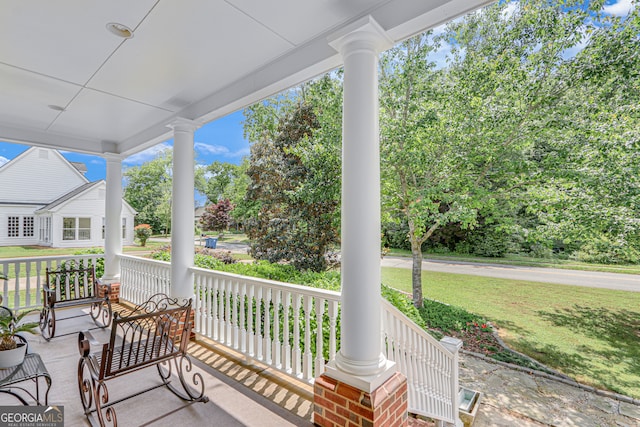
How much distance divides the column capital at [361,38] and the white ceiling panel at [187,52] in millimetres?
518

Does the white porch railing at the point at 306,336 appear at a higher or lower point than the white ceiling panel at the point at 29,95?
lower

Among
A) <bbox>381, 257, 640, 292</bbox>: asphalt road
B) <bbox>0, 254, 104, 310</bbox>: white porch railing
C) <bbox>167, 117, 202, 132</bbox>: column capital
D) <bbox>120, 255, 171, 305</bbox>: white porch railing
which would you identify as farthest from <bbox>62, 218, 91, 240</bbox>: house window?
Result: <bbox>381, 257, 640, 292</bbox>: asphalt road

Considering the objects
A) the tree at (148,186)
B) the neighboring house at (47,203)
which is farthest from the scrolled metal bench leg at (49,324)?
the tree at (148,186)

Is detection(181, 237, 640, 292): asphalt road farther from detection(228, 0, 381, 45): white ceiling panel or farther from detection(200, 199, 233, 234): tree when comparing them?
detection(200, 199, 233, 234): tree

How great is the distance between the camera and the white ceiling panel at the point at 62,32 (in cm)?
167

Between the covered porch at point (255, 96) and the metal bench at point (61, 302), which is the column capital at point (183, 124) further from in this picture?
the metal bench at point (61, 302)

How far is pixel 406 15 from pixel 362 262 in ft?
4.74

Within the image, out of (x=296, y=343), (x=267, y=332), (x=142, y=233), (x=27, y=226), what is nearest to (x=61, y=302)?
(x=267, y=332)

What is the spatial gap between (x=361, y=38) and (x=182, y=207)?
2703mm

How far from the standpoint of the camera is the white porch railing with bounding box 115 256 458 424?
7.55 feet

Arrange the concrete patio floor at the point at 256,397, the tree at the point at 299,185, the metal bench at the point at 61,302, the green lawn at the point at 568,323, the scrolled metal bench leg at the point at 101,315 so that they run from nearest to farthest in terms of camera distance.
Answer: the concrete patio floor at the point at 256,397, the metal bench at the point at 61,302, the scrolled metal bench leg at the point at 101,315, the green lawn at the point at 568,323, the tree at the point at 299,185

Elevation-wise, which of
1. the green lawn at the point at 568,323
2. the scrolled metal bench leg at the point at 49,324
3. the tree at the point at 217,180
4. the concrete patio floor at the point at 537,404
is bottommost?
the concrete patio floor at the point at 537,404

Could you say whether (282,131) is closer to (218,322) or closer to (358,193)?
(218,322)

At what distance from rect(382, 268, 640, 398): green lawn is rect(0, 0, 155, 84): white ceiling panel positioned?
275 inches
